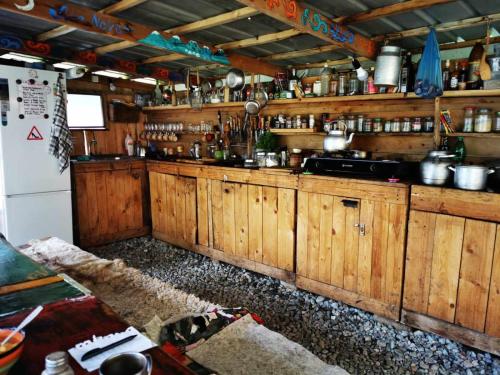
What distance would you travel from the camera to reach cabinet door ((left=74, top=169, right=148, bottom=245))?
4477mm

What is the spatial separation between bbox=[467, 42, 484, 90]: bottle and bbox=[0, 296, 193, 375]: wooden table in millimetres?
2908

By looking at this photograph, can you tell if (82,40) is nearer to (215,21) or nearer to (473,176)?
(215,21)

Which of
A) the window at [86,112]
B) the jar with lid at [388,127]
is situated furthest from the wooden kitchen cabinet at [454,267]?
the window at [86,112]

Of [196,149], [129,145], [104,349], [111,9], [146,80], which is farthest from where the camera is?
[146,80]

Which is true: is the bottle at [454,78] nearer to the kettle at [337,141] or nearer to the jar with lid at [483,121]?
the jar with lid at [483,121]

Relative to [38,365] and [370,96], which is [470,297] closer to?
[370,96]

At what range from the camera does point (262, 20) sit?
2.90 meters

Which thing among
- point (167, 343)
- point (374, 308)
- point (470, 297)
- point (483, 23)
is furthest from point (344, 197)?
point (167, 343)

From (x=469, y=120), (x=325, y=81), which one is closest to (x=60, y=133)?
(x=325, y=81)

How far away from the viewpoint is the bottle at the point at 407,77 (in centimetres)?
309

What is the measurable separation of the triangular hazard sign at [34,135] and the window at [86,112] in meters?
1.02

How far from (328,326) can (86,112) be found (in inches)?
164

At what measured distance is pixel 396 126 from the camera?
329 centimetres

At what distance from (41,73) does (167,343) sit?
341 cm
